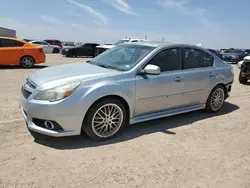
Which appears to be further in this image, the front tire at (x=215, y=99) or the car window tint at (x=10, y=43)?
the car window tint at (x=10, y=43)

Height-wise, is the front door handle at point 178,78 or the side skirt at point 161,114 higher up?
the front door handle at point 178,78

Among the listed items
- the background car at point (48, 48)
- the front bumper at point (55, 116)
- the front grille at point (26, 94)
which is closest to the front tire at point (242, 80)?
the front bumper at point (55, 116)

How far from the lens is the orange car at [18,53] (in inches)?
456

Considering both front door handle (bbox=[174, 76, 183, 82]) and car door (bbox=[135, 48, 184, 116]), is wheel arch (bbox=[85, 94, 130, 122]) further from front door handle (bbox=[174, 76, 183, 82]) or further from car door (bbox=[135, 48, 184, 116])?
front door handle (bbox=[174, 76, 183, 82])

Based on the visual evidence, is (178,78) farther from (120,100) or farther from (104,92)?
(104,92)

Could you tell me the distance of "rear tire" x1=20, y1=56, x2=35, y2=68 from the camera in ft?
39.8

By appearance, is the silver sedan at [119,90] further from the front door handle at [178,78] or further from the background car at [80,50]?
the background car at [80,50]

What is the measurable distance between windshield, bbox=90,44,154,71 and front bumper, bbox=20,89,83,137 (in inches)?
47.6

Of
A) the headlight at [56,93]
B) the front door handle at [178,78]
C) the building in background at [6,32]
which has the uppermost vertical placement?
the building in background at [6,32]

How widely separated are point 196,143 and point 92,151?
1675mm

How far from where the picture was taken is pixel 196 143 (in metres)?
4.15

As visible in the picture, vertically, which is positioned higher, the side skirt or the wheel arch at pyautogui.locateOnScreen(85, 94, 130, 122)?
the wheel arch at pyautogui.locateOnScreen(85, 94, 130, 122)

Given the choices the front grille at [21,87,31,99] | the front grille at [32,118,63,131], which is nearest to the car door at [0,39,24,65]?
the front grille at [21,87,31,99]

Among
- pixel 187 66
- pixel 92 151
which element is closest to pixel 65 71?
pixel 92 151
